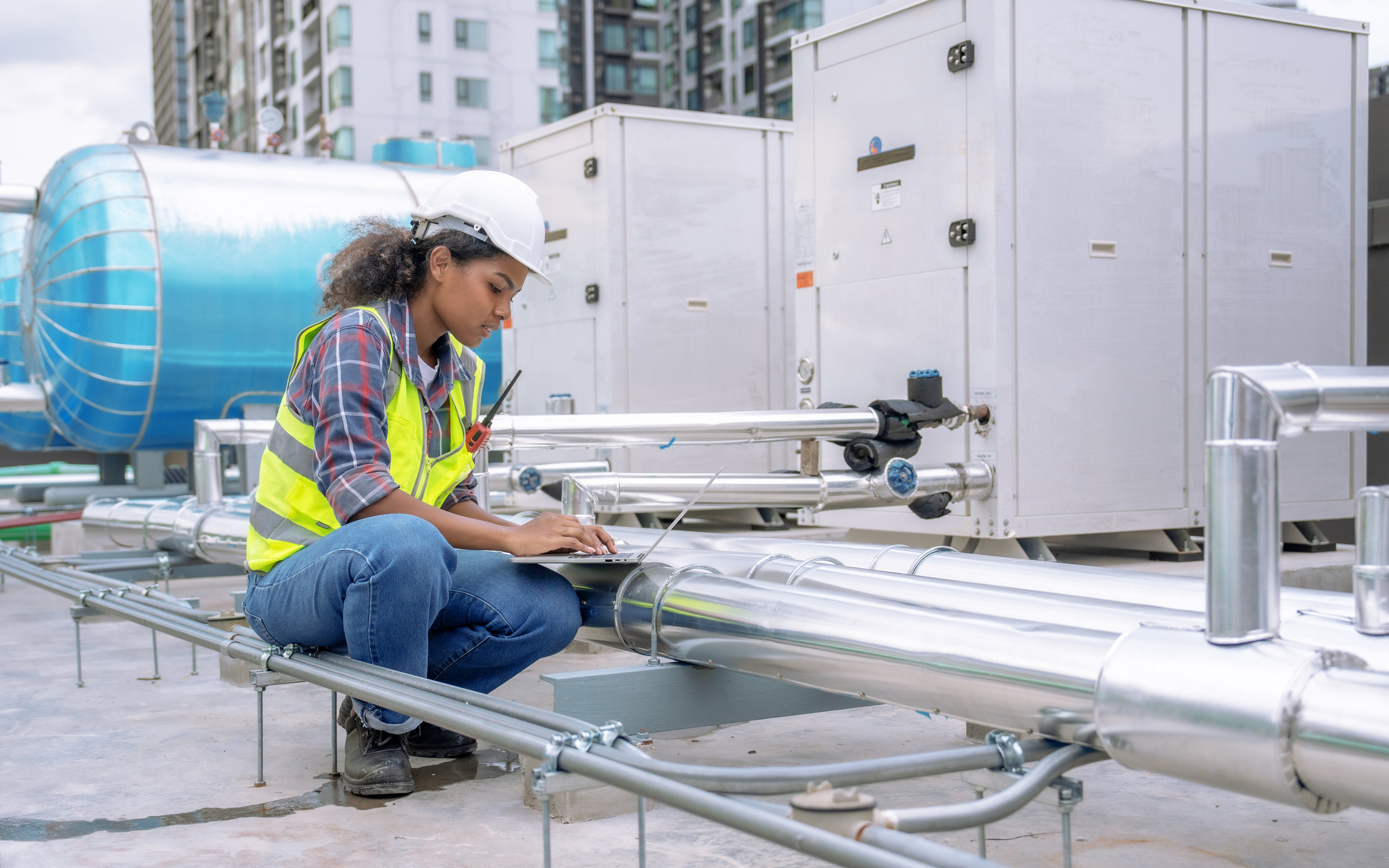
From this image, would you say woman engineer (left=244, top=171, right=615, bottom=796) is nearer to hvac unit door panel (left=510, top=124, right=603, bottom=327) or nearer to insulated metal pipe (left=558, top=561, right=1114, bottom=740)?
insulated metal pipe (left=558, top=561, right=1114, bottom=740)

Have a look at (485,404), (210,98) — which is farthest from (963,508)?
(210,98)

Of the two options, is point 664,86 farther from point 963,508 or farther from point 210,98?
point 963,508

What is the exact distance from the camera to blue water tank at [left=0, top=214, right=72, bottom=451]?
8.92 m

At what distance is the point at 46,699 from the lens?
344cm

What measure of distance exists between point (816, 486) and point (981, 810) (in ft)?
8.78

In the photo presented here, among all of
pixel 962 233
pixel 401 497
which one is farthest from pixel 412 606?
pixel 962 233

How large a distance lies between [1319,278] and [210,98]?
6.55 m

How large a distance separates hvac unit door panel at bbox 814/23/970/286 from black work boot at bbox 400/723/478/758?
2232 millimetres

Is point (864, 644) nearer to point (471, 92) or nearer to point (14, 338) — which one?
point (14, 338)

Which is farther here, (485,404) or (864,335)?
(485,404)

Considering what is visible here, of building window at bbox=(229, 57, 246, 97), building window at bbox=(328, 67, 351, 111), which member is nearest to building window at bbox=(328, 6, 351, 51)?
building window at bbox=(328, 67, 351, 111)

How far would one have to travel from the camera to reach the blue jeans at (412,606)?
224 cm

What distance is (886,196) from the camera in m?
4.36

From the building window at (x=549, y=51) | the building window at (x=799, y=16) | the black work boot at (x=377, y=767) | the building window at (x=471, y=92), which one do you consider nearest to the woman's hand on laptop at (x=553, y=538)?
the black work boot at (x=377, y=767)
